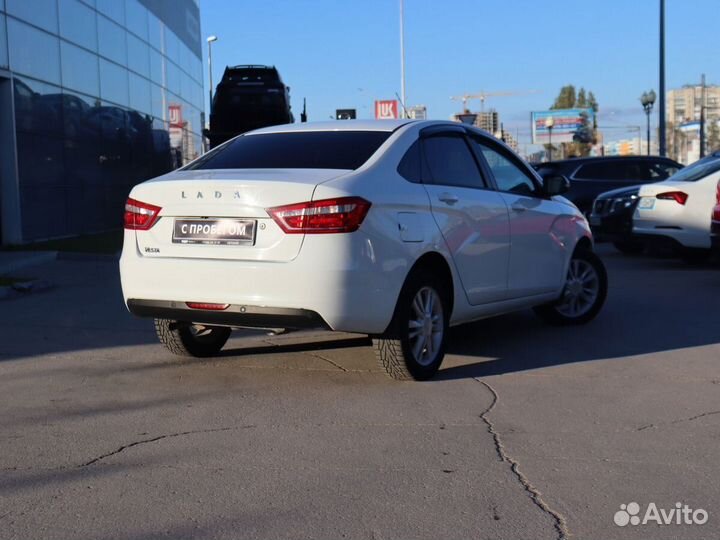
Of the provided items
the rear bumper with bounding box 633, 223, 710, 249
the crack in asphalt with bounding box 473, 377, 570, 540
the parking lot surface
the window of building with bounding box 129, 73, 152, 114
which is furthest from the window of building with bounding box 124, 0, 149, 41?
the crack in asphalt with bounding box 473, 377, 570, 540

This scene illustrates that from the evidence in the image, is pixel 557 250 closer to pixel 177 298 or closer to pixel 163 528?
pixel 177 298

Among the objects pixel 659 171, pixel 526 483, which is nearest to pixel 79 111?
pixel 659 171

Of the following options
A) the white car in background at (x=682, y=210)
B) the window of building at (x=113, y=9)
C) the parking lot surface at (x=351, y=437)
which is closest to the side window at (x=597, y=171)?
the white car in background at (x=682, y=210)

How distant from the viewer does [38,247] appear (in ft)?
51.9

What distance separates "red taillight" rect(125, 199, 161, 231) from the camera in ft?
18.8

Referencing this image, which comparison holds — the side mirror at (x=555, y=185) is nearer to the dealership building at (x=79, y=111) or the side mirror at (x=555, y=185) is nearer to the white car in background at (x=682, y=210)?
the white car in background at (x=682, y=210)

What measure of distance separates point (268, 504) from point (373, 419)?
1398 millimetres

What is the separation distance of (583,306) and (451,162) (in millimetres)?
2519

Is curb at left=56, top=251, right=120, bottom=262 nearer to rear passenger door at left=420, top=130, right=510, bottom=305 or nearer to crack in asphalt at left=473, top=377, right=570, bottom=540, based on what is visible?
rear passenger door at left=420, top=130, right=510, bottom=305

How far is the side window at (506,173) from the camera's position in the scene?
7.17 meters

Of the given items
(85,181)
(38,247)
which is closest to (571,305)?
(38,247)

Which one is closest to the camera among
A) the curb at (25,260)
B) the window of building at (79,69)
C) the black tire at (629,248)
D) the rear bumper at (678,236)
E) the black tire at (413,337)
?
the black tire at (413,337)

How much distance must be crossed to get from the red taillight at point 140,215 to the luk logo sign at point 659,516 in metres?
3.40

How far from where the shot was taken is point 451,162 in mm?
6621
